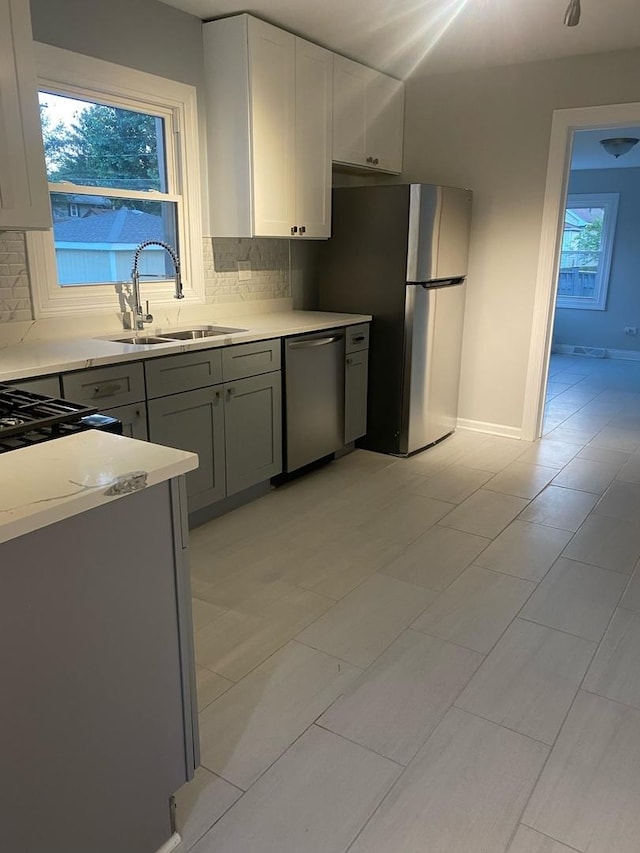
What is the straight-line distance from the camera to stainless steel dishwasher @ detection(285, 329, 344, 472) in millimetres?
3479

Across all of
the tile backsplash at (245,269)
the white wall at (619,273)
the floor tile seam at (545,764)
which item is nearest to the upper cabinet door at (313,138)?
the tile backsplash at (245,269)

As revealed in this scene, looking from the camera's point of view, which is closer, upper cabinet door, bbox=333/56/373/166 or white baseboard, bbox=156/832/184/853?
white baseboard, bbox=156/832/184/853

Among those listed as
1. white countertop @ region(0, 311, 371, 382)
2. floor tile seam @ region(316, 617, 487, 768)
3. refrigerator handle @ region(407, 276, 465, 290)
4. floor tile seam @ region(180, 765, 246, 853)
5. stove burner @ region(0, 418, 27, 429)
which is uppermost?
refrigerator handle @ region(407, 276, 465, 290)

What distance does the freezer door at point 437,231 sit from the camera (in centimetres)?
377

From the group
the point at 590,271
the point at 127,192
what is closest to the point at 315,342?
the point at 127,192

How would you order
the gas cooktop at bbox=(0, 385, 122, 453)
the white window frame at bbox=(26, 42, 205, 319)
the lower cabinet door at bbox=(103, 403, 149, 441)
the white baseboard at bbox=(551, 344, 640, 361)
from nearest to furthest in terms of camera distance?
the gas cooktop at bbox=(0, 385, 122, 453)
the lower cabinet door at bbox=(103, 403, 149, 441)
the white window frame at bbox=(26, 42, 205, 319)
the white baseboard at bbox=(551, 344, 640, 361)

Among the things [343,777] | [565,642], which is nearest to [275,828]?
[343,777]

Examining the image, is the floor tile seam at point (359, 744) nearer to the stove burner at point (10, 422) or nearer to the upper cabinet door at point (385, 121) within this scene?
the stove burner at point (10, 422)

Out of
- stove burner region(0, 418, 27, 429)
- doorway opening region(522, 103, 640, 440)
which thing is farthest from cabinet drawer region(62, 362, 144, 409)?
doorway opening region(522, 103, 640, 440)

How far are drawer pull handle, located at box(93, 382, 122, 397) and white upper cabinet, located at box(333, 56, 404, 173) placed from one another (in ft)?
7.41

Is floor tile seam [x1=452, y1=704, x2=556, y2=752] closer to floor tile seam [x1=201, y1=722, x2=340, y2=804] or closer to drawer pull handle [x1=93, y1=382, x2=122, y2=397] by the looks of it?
floor tile seam [x1=201, y1=722, x2=340, y2=804]

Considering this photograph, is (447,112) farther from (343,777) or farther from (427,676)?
(343,777)

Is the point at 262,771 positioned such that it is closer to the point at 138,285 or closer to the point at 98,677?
the point at 98,677

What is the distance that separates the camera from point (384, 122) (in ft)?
14.4
